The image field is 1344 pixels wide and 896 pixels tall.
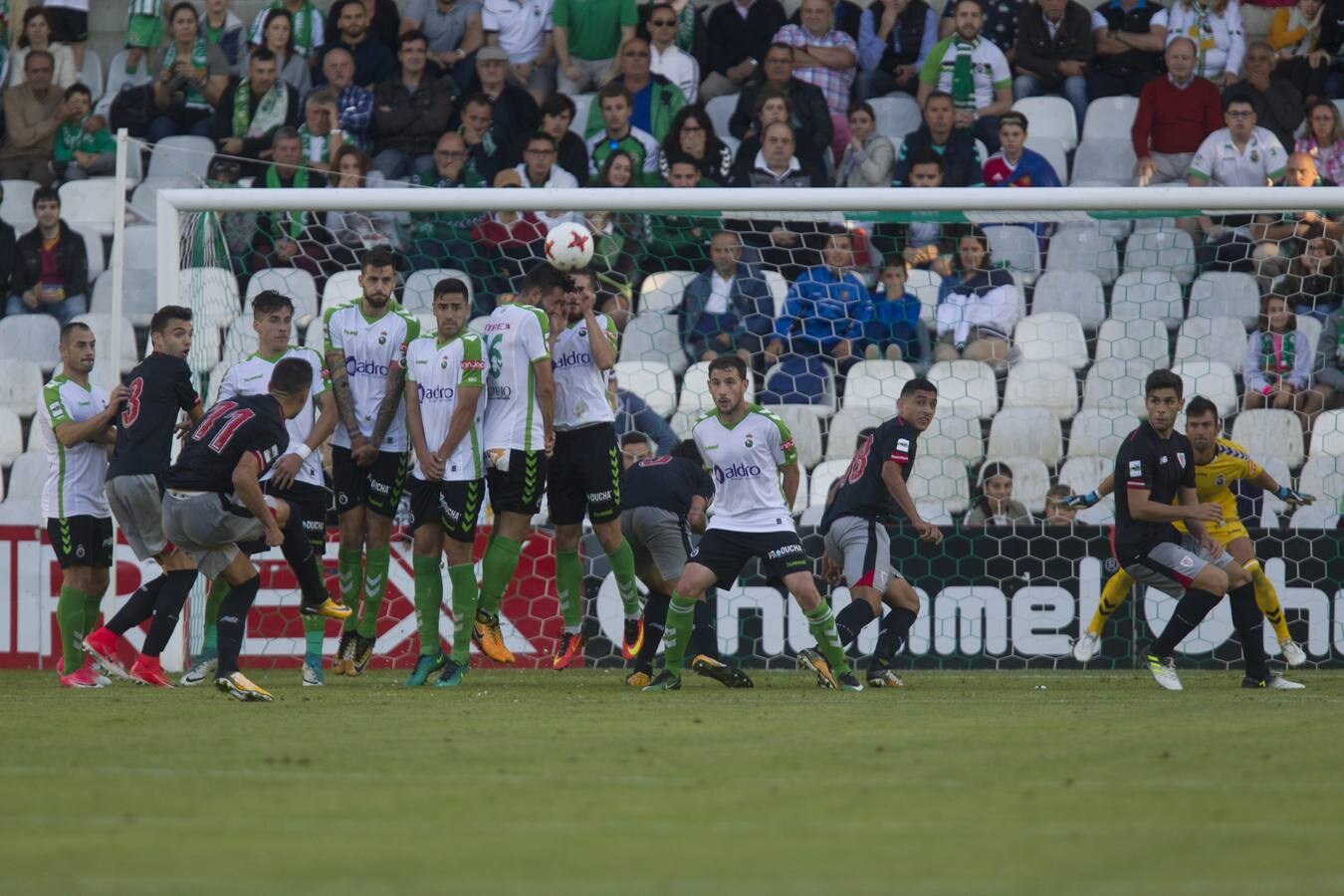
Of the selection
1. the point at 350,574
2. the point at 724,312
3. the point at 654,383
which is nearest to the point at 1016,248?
the point at 724,312

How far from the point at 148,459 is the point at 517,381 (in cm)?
225

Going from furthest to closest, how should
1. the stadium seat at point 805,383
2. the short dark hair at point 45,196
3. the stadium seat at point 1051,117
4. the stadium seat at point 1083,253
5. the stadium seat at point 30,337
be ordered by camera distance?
the stadium seat at point 1051,117, the short dark hair at point 45,196, the stadium seat at point 30,337, the stadium seat at point 1083,253, the stadium seat at point 805,383

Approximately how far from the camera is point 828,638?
9602mm

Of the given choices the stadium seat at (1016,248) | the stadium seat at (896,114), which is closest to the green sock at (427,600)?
the stadium seat at (1016,248)

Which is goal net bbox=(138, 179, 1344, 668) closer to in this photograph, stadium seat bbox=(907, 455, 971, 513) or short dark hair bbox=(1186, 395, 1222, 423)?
stadium seat bbox=(907, 455, 971, 513)

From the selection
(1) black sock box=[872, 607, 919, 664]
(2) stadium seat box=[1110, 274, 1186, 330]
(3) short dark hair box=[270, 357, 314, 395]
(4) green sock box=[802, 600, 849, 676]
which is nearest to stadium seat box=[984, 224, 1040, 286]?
(2) stadium seat box=[1110, 274, 1186, 330]

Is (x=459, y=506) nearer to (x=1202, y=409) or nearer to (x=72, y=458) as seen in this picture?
(x=72, y=458)

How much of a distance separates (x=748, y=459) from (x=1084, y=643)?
125 inches

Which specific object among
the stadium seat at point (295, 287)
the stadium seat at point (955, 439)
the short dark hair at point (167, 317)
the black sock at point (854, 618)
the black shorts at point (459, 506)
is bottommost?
the black sock at point (854, 618)

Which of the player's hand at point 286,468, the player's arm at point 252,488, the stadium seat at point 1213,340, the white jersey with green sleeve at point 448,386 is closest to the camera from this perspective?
the player's arm at point 252,488

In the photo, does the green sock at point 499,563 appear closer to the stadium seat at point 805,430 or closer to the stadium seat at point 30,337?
the stadium seat at point 805,430

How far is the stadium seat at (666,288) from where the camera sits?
13271 mm

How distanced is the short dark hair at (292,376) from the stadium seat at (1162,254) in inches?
283

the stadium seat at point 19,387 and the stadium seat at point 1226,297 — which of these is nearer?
the stadium seat at point 1226,297
